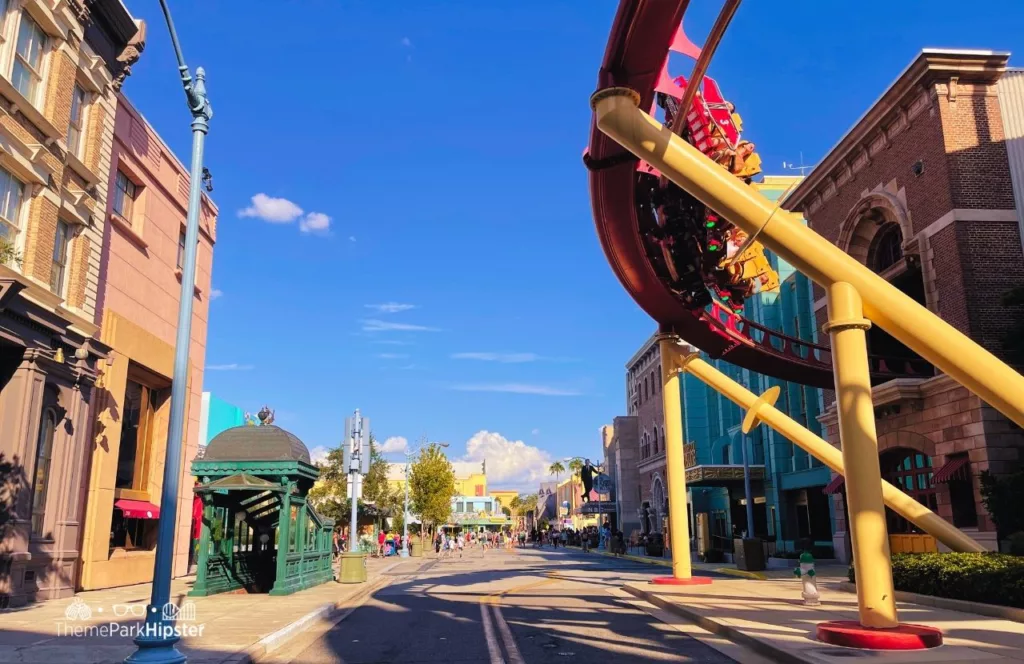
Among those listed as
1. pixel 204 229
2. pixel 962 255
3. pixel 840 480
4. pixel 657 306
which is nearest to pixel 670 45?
pixel 657 306

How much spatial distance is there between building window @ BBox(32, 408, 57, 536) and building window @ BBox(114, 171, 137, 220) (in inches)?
306

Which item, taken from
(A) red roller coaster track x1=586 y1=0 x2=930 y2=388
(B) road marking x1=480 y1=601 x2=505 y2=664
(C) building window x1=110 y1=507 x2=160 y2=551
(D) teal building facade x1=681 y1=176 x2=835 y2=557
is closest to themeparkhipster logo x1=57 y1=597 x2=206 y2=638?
(B) road marking x1=480 y1=601 x2=505 y2=664

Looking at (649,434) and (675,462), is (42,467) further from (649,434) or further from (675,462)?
(649,434)

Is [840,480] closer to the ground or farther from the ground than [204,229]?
closer to the ground

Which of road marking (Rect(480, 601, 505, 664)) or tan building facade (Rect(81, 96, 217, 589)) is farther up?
tan building facade (Rect(81, 96, 217, 589))

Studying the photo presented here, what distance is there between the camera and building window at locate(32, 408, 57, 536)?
57.6 ft

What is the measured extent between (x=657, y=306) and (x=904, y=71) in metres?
10.9

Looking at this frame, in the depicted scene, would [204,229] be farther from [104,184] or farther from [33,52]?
[33,52]

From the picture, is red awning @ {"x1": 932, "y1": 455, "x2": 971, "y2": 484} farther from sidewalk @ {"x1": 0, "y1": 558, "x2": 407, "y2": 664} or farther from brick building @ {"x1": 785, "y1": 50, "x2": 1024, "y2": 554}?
sidewalk @ {"x1": 0, "y1": 558, "x2": 407, "y2": 664}

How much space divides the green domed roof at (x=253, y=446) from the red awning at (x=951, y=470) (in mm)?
16920

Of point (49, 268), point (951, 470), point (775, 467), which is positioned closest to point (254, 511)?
point (49, 268)

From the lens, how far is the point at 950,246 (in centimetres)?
2139

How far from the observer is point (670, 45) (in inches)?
445

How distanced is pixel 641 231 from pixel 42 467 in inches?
585
